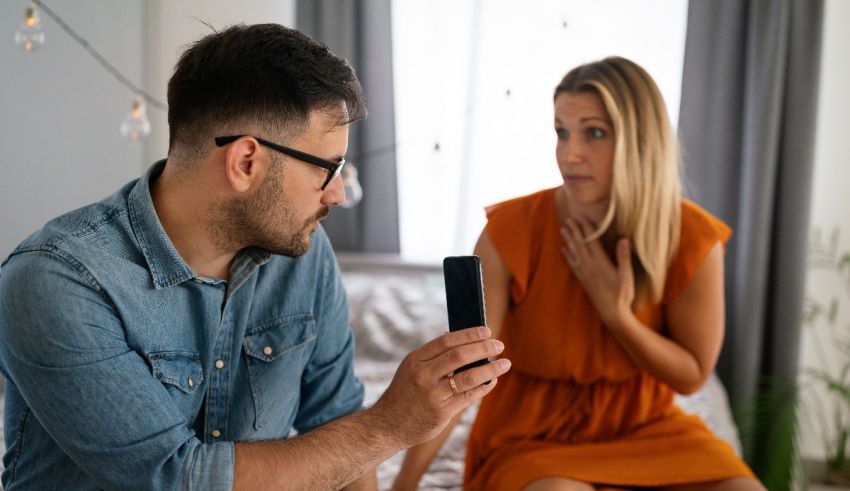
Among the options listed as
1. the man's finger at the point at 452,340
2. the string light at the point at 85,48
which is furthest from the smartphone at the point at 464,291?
the string light at the point at 85,48

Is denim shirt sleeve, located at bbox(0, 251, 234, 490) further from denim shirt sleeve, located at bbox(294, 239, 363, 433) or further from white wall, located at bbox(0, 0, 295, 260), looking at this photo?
white wall, located at bbox(0, 0, 295, 260)

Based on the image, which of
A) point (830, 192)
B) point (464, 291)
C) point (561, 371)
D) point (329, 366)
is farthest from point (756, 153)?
point (464, 291)

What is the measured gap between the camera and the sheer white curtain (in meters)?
3.04

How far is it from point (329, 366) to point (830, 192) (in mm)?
2150

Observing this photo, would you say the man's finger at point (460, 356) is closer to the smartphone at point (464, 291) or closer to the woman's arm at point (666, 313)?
the smartphone at point (464, 291)

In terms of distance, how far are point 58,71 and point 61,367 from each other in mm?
2086

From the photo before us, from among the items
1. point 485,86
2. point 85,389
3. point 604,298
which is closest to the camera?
point 85,389

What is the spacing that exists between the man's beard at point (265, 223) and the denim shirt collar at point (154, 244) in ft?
0.23

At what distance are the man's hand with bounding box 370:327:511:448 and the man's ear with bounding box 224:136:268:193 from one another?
1.08 ft

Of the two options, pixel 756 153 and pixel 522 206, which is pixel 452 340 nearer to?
pixel 522 206

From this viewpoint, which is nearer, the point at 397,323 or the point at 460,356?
the point at 460,356

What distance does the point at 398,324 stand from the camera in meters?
2.86

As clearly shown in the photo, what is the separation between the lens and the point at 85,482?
3.82 ft

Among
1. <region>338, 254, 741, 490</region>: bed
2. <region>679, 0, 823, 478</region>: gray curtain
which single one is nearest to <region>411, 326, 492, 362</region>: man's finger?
<region>338, 254, 741, 490</region>: bed
